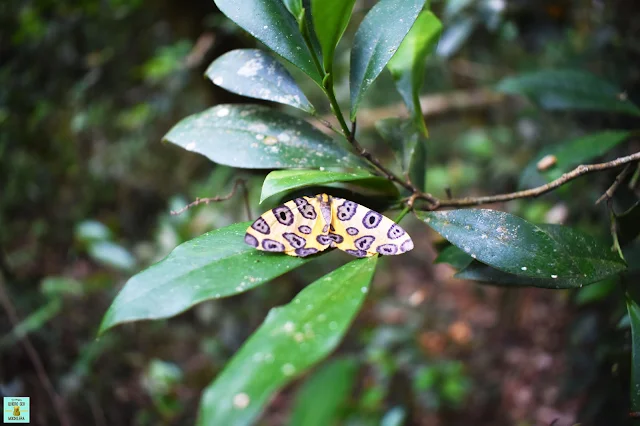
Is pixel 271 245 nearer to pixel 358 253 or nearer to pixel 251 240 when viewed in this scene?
pixel 251 240

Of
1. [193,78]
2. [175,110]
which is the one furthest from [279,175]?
[175,110]

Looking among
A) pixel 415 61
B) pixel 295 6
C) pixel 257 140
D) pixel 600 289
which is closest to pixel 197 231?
pixel 257 140

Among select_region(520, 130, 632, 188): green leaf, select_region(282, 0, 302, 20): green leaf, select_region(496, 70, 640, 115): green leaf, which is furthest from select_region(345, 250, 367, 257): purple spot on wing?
select_region(496, 70, 640, 115): green leaf

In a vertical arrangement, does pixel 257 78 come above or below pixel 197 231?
above

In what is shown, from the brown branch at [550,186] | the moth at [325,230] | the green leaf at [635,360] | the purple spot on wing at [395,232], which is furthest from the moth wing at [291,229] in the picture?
the green leaf at [635,360]

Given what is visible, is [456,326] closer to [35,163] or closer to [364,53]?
[364,53]

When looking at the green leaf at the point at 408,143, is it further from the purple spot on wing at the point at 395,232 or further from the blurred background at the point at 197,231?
the blurred background at the point at 197,231
